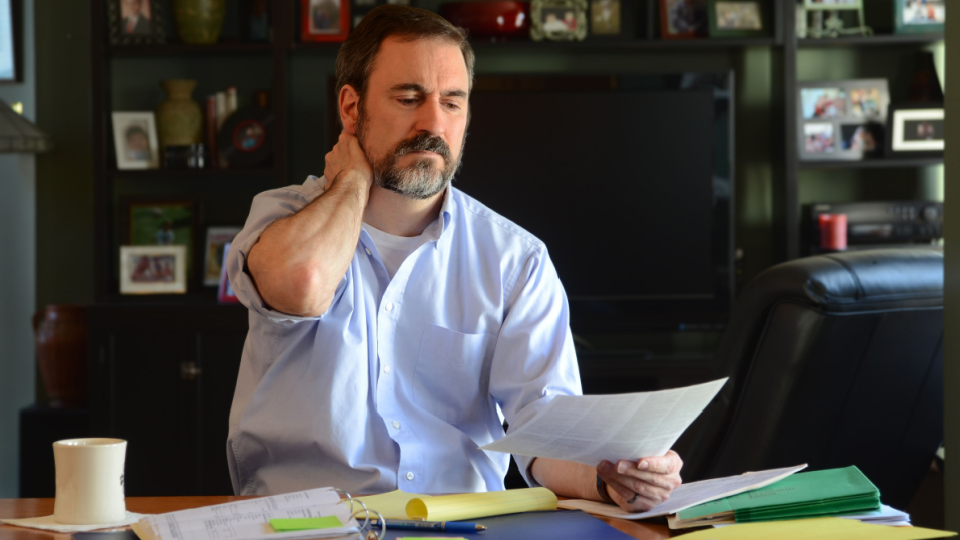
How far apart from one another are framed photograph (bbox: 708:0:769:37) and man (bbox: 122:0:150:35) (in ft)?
7.14

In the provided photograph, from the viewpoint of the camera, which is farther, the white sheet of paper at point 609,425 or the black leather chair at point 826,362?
the black leather chair at point 826,362

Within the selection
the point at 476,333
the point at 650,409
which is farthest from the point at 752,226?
the point at 650,409

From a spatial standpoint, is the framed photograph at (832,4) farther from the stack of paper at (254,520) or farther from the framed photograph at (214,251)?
the stack of paper at (254,520)

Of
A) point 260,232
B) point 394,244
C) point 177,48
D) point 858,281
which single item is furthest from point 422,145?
point 177,48

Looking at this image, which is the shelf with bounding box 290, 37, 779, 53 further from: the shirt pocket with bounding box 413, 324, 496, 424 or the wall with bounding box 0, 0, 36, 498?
the shirt pocket with bounding box 413, 324, 496, 424

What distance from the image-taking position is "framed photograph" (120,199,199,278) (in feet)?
11.4

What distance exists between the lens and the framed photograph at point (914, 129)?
3.37 meters

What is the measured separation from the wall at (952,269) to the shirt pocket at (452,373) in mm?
719

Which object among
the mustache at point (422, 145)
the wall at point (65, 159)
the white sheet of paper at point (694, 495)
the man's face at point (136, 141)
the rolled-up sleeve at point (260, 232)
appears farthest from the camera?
the wall at point (65, 159)

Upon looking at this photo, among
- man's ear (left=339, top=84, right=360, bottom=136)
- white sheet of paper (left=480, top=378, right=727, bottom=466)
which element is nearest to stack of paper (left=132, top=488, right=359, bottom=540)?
white sheet of paper (left=480, top=378, right=727, bottom=466)

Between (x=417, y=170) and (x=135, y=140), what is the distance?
2456 millimetres

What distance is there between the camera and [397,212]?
1.42m

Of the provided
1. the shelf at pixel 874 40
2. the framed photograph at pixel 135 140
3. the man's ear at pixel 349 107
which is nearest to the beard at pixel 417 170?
the man's ear at pixel 349 107

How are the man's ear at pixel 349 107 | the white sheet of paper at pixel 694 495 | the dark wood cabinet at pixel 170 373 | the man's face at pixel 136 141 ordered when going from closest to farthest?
the white sheet of paper at pixel 694 495, the man's ear at pixel 349 107, the dark wood cabinet at pixel 170 373, the man's face at pixel 136 141
